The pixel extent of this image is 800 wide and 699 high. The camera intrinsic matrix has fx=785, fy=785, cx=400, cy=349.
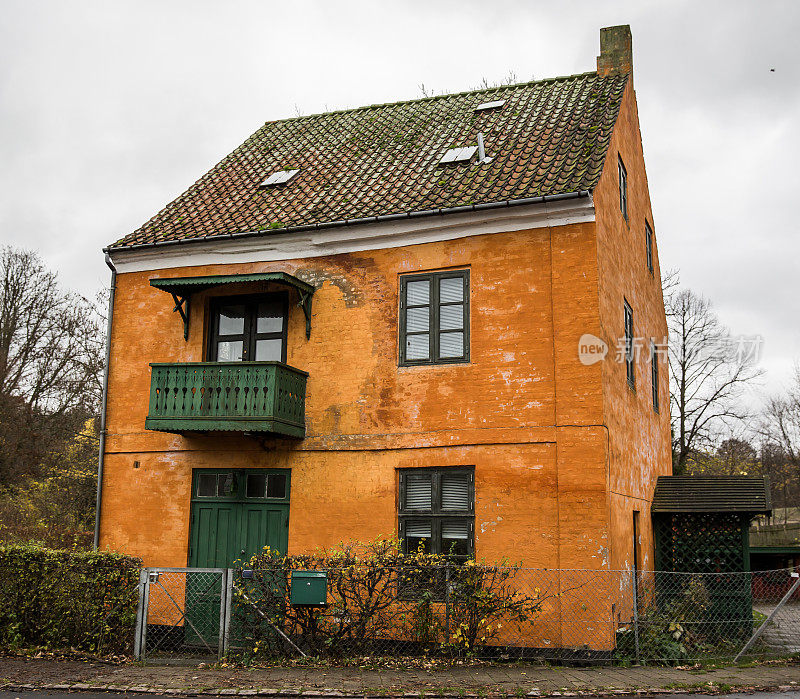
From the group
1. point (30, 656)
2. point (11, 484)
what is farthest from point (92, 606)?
point (11, 484)

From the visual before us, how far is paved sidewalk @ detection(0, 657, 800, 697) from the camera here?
9.36 metres

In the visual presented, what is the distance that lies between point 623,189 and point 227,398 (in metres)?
8.82

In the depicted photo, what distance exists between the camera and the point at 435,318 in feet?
43.8

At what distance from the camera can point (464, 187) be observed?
13.8 metres

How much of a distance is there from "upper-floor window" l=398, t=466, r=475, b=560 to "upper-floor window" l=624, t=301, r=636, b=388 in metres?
4.11

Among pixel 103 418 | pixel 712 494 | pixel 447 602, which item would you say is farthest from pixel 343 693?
pixel 712 494

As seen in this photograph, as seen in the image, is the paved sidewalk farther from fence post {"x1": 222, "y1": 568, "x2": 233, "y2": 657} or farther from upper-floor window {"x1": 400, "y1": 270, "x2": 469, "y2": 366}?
upper-floor window {"x1": 400, "y1": 270, "x2": 469, "y2": 366}

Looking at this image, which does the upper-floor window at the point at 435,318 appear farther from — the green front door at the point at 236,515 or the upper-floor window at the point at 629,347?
the upper-floor window at the point at 629,347

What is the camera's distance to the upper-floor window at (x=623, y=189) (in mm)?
15406

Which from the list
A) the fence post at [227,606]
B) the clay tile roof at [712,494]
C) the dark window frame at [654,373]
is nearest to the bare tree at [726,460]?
the dark window frame at [654,373]

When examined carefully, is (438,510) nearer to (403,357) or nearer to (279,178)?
(403,357)

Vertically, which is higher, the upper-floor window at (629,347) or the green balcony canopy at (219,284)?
the green balcony canopy at (219,284)

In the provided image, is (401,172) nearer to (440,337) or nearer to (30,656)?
(440,337)

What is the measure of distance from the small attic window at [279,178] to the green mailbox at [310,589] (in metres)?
8.72
